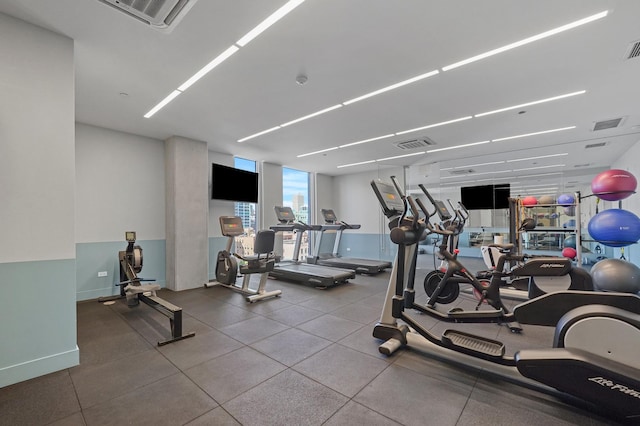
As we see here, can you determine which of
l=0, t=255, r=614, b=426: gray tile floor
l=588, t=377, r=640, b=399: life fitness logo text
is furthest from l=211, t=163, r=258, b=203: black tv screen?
l=588, t=377, r=640, b=399: life fitness logo text

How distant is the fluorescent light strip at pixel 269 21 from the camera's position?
218 cm

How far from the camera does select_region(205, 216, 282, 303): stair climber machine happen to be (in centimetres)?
450

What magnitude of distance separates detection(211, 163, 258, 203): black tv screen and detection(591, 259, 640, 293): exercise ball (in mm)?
6339

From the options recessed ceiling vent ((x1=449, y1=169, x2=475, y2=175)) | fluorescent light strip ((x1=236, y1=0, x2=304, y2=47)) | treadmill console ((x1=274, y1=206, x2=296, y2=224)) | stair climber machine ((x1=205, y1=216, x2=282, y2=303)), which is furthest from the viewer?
recessed ceiling vent ((x1=449, y1=169, x2=475, y2=175))

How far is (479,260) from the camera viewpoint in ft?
29.8

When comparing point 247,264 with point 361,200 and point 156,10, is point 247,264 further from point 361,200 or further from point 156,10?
point 361,200

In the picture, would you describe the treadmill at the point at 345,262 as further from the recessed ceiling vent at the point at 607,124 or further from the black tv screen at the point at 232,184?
the recessed ceiling vent at the point at 607,124

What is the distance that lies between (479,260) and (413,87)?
774 centimetres

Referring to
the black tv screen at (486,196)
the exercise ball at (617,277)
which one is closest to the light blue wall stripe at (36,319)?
the exercise ball at (617,277)

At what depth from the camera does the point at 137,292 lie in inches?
155

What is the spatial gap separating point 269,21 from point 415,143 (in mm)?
4481

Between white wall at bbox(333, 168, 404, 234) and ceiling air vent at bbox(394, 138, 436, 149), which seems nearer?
ceiling air vent at bbox(394, 138, 436, 149)

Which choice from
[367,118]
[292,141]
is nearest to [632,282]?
[367,118]

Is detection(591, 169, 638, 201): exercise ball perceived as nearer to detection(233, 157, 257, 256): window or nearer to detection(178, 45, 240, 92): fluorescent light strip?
detection(178, 45, 240, 92): fluorescent light strip
